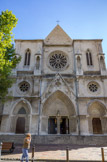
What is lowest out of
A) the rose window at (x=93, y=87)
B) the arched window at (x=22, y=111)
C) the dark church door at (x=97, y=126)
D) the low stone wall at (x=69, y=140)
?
the low stone wall at (x=69, y=140)

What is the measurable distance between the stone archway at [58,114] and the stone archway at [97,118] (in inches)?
93.4

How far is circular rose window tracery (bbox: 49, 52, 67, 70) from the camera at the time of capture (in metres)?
20.5

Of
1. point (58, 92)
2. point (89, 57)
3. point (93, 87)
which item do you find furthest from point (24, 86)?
point (89, 57)

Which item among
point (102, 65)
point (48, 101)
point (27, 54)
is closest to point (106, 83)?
point (102, 65)

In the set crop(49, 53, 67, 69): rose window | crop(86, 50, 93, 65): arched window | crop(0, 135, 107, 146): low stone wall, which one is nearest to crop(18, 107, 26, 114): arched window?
crop(0, 135, 107, 146): low stone wall

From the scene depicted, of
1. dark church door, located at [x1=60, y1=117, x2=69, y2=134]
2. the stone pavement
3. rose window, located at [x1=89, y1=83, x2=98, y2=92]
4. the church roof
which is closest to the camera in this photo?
the stone pavement

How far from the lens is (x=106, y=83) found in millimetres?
18250

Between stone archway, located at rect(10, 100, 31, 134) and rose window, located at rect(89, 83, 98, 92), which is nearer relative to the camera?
stone archway, located at rect(10, 100, 31, 134)

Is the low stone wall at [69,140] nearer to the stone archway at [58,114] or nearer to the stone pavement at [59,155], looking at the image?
the stone archway at [58,114]

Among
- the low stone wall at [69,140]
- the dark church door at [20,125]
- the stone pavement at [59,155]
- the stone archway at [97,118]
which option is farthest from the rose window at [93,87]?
the dark church door at [20,125]

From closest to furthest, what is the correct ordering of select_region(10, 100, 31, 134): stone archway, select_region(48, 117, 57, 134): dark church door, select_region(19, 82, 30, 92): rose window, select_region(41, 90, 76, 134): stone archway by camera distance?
select_region(10, 100, 31, 134): stone archway < select_region(41, 90, 76, 134): stone archway < select_region(48, 117, 57, 134): dark church door < select_region(19, 82, 30, 92): rose window

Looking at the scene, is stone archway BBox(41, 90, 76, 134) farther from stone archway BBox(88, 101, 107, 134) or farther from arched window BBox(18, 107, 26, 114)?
arched window BBox(18, 107, 26, 114)

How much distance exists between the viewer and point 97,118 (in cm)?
1698

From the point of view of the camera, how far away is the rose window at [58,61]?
2055cm
